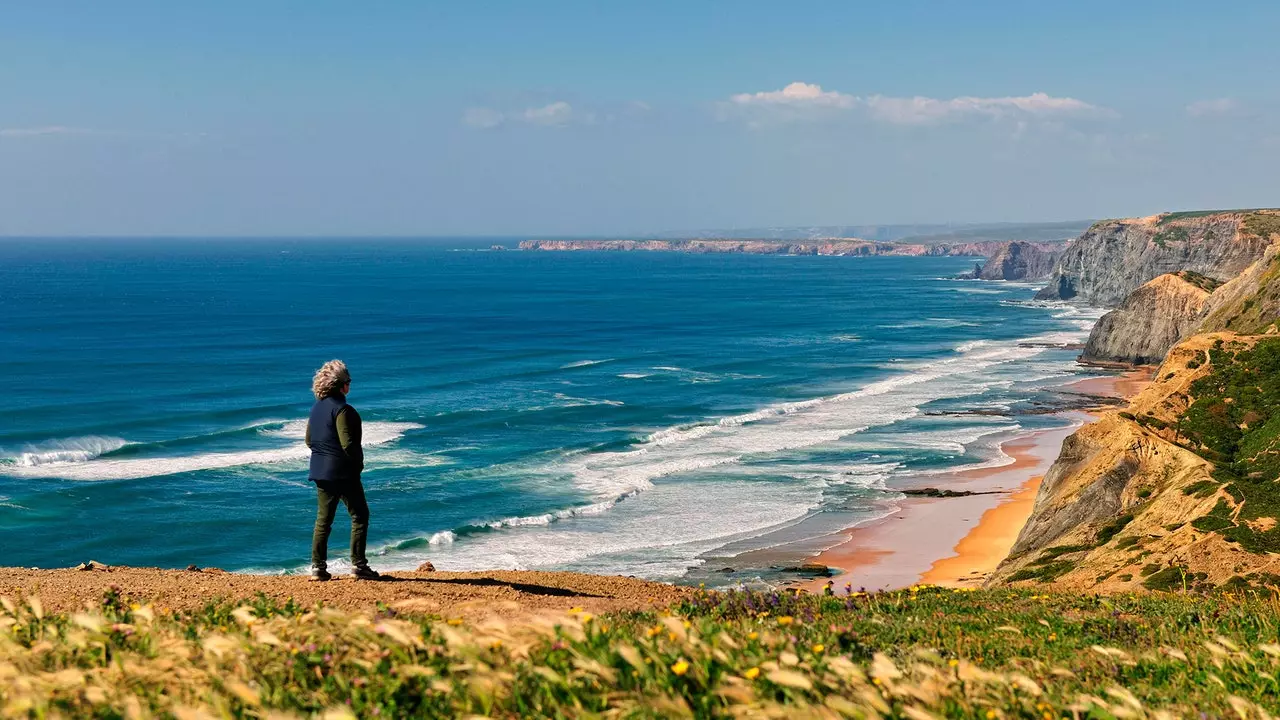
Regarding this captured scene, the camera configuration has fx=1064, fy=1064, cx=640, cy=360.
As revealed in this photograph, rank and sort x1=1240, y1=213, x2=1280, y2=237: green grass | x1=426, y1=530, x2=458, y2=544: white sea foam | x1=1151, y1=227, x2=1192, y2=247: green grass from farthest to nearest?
1. x1=1151, y1=227, x2=1192, y2=247: green grass
2. x1=1240, y1=213, x2=1280, y2=237: green grass
3. x1=426, y1=530, x2=458, y2=544: white sea foam

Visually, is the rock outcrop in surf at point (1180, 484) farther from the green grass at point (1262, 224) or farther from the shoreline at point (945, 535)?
the green grass at point (1262, 224)

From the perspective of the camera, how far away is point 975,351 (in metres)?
86.1

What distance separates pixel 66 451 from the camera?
148 ft

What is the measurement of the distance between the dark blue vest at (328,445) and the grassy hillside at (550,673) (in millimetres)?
3668

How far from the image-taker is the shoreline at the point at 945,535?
2997 cm

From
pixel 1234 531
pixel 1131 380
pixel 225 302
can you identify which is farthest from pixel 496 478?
pixel 225 302

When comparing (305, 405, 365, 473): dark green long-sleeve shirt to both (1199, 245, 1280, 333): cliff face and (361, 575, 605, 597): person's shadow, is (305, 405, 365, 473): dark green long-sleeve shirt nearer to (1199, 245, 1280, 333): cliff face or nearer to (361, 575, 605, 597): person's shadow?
(361, 575, 605, 597): person's shadow

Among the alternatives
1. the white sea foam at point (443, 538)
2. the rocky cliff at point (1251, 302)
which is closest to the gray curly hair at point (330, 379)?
the white sea foam at point (443, 538)

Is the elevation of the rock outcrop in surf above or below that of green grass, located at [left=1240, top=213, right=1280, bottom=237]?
below

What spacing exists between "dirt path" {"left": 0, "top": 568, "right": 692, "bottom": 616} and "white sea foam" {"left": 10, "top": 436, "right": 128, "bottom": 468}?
33219mm

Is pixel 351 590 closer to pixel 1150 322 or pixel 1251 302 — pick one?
pixel 1251 302

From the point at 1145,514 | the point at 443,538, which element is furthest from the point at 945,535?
the point at 443,538

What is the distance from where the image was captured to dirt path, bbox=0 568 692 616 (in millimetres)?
10625

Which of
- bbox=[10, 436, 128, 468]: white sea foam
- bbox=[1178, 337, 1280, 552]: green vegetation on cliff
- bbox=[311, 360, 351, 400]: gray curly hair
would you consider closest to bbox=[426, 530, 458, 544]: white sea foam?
bbox=[10, 436, 128, 468]: white sea foam
